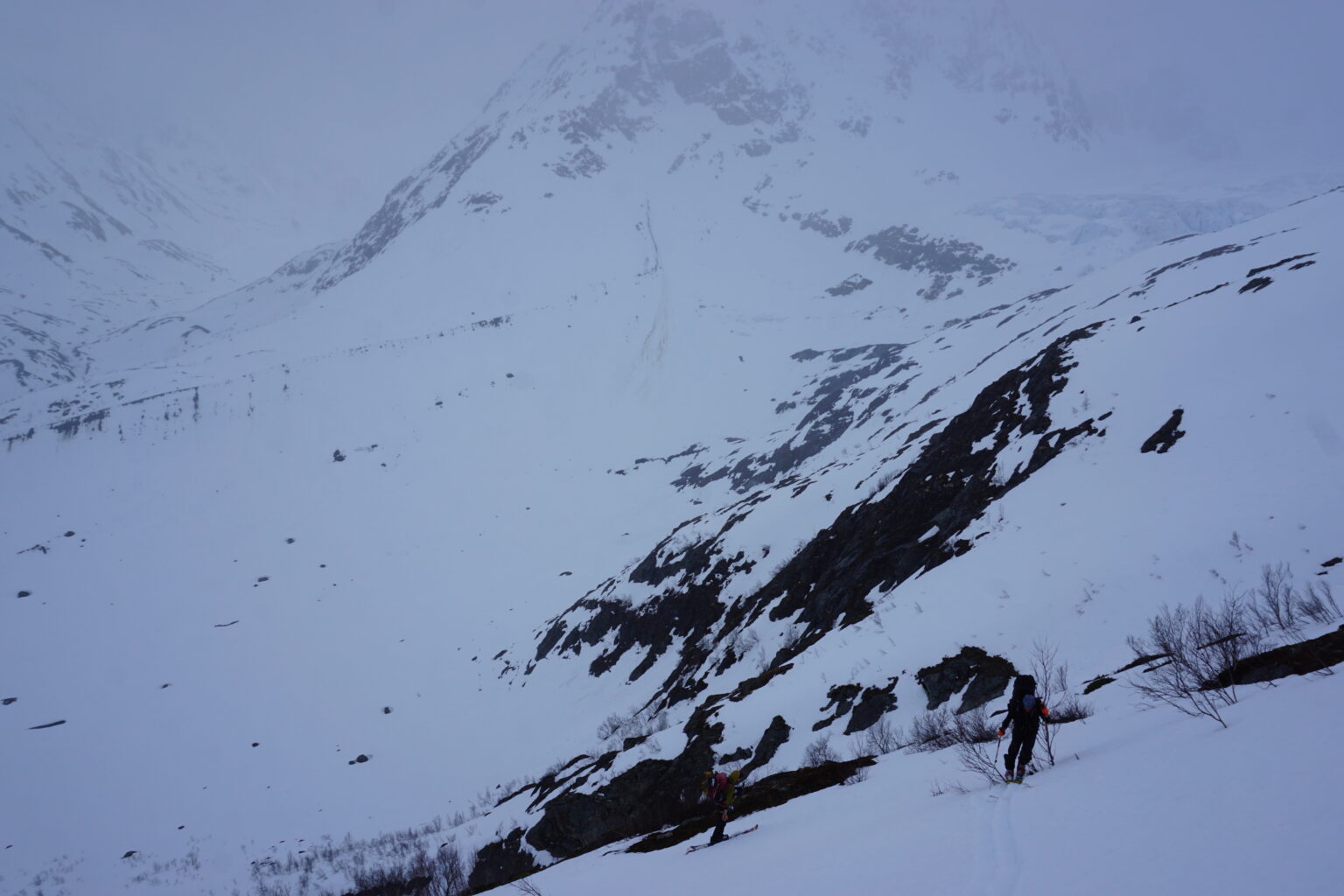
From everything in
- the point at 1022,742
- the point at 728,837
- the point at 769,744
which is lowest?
the point at 769,744

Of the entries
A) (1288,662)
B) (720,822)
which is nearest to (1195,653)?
(1288,662)

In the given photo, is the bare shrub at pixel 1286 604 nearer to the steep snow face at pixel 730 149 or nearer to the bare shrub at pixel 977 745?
the bare shrub at pixel 977 745

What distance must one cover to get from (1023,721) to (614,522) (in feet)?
146

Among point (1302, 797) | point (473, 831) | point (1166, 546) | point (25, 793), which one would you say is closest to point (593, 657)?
point (473, 831)

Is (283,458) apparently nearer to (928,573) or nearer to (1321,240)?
(928,573)

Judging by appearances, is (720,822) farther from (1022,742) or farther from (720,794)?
(1022,742)

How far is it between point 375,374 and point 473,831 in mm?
63033

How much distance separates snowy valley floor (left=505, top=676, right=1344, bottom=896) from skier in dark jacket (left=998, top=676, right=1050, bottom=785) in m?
0.19

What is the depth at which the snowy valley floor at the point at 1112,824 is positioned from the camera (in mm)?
3104

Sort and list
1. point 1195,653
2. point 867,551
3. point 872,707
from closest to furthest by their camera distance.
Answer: point 1195,653, point 872,707, point 867,551

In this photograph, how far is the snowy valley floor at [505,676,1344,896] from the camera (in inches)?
122

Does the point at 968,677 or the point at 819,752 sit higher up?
the point at 968,677

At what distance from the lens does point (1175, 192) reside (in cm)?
11575

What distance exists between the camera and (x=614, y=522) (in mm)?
49531
